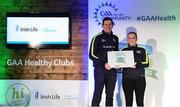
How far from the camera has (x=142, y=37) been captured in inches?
272

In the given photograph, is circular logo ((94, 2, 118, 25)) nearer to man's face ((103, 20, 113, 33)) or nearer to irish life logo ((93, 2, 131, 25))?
irish life logo ((93, 2, 131, 25))

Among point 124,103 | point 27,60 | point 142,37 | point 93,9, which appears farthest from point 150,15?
point 27,60

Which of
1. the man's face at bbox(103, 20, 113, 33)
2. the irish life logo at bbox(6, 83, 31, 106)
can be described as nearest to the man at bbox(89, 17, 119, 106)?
the man's face at bbox(103, 20, 113, 33)

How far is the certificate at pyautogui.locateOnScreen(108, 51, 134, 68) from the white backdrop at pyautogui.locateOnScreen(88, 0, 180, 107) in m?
0.34

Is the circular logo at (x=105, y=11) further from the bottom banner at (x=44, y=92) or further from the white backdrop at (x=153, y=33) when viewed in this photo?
the bottom banner at (x=44, y=92)

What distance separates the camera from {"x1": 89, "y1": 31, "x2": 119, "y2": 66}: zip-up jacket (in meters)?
6.70

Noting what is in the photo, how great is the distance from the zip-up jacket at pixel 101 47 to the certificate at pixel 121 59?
0.36ft

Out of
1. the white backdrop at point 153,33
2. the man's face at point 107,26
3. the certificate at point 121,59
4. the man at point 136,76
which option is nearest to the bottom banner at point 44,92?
the white backdrop at point 153,33

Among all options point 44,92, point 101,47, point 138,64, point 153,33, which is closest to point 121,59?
point 138,64

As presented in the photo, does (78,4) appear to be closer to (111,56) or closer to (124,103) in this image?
(111,56)

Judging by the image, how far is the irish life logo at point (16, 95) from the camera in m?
6.99

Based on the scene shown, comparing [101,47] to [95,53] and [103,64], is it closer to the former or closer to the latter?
[95,53]

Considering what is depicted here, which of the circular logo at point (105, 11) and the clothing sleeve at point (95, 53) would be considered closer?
the clothing sleeve at point (95, 53)

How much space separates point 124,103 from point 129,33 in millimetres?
1194
